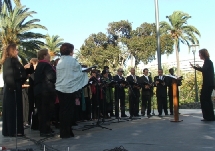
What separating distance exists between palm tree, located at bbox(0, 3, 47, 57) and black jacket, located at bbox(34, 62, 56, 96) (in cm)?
2185

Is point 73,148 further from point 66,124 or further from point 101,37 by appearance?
point 101,37

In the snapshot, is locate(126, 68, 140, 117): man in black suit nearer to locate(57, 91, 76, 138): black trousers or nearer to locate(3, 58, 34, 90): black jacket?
locate(57, 91, 76, 138): black trousers

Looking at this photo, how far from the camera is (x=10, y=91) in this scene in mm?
7621

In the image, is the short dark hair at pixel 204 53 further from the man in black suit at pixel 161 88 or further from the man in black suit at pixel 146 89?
the man in black suit at pixel 146 89

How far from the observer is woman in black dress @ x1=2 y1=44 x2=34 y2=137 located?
7465 millimetres

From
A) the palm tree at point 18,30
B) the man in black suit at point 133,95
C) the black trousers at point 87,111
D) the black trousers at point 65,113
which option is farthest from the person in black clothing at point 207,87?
the palm tree at point 18,30

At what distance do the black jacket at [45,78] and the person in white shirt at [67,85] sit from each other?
21 cm

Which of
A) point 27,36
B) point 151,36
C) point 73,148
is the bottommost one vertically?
point 73,148

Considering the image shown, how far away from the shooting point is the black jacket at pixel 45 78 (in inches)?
297

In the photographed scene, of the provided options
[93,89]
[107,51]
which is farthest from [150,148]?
[107,51]

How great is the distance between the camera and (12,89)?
7.49 metres

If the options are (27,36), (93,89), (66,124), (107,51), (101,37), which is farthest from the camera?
(101,37)

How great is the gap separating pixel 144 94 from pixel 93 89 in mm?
2104

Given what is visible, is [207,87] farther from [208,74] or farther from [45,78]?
[45,78]
